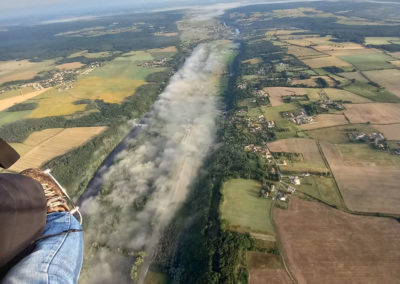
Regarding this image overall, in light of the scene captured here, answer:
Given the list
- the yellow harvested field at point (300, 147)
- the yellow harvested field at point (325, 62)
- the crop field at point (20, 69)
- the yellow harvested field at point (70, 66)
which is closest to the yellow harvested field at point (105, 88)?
the yellow harvested field at point (70, 66)

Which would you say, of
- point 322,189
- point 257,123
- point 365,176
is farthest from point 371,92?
point 322,189

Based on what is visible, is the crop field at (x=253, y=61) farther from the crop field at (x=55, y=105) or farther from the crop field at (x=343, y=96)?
the crop field at (x=55, y=105)

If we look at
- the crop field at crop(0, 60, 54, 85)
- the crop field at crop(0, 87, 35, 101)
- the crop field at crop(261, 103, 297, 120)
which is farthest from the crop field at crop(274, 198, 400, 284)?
the crop field at crop(0, 60, 54, 85)

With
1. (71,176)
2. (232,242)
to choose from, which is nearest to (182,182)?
(232,242)

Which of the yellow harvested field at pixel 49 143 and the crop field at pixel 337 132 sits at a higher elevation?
the yellow harvested field at pixel 49 143

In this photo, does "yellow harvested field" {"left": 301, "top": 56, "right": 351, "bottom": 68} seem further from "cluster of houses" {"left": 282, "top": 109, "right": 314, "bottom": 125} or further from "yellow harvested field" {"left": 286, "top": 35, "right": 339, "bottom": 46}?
"cluster of houses" {"left": 282, "top": 109, "right": 314, "bottom": 125}

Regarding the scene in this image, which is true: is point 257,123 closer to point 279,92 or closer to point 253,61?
point 279,92
